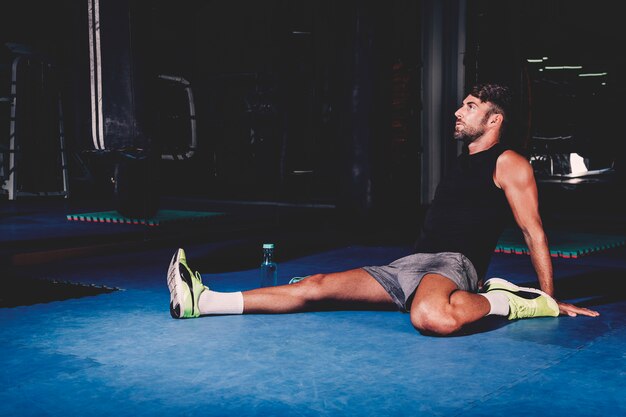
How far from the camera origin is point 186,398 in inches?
89.0

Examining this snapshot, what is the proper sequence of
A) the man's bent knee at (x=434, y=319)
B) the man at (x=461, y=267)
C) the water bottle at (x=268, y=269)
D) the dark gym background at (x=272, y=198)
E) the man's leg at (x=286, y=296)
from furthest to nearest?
1. the water bottle at (x=268, y=269)
2. the man's leg at (x=286, y=296)
3. the man at (x=461, y=267)
4. the man's bent knee at (x=434, y=319)
5. the dark gym background at (x=272, y=198)

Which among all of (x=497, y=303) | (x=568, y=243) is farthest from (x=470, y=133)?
(x=568, y=243)

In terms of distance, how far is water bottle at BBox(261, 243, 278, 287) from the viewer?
13.2 ft

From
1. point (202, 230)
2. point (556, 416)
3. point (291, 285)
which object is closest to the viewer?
point (556, 416)

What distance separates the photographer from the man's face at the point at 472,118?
3.17 meters

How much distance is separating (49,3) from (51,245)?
236 inches

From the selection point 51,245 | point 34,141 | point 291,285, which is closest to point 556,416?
point 291,285

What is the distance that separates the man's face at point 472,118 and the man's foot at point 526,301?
703mm

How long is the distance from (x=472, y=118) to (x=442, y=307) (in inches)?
34.9

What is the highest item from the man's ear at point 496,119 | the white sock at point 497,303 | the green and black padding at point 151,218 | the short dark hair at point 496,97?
the short dark hair at point 496,97

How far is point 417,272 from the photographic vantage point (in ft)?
10.2

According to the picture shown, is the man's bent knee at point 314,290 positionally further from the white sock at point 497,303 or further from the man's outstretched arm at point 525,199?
the man's outstretched arm at point 525,199

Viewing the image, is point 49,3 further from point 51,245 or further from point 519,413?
point 519,413

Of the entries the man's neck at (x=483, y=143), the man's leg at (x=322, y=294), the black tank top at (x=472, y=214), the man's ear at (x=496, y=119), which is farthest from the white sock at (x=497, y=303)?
the man's ear at (x=496, y=119)
